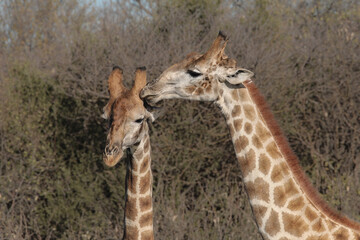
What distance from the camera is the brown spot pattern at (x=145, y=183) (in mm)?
4992

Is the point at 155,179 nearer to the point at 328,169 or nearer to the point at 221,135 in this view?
the point at 221,135

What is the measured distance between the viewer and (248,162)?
13.8ft

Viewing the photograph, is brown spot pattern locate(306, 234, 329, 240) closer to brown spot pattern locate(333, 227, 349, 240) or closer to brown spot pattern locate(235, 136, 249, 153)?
brown spot pattern locate(333, 227, 349, 240)

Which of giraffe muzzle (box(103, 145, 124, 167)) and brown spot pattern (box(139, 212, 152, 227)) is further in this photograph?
brown spot pattern (box(139, 212, 152, 227))

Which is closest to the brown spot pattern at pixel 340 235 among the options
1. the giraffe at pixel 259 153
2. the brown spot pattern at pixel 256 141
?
the giraffe at pixel 259 153

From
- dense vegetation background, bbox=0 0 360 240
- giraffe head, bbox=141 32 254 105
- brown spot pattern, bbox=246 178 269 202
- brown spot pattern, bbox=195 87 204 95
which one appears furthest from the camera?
dense vegetation background, bbox=0 0 360 240

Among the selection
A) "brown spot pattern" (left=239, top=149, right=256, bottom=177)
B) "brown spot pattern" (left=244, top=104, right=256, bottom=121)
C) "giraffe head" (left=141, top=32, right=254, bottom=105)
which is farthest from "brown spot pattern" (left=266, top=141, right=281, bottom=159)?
"giraffe head" (left=141, top=32, right=254, bottom=105)

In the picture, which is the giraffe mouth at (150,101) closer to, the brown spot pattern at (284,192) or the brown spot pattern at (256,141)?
the brown spot pattern at (256,141)

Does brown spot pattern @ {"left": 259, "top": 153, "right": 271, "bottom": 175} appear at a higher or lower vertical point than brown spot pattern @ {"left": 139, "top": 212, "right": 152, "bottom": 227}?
higher

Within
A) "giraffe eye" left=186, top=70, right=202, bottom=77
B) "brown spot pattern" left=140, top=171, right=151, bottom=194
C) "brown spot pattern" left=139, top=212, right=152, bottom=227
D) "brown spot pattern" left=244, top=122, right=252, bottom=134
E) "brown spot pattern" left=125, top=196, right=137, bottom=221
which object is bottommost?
"brown spot pattern" left=139, top=212, right=152, bottom=227

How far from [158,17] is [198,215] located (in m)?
3.38

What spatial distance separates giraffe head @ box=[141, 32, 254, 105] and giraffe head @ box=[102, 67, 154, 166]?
26 cm

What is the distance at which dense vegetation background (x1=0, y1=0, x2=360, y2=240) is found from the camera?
892 cm

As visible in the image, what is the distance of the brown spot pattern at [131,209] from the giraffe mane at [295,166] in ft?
4.34
